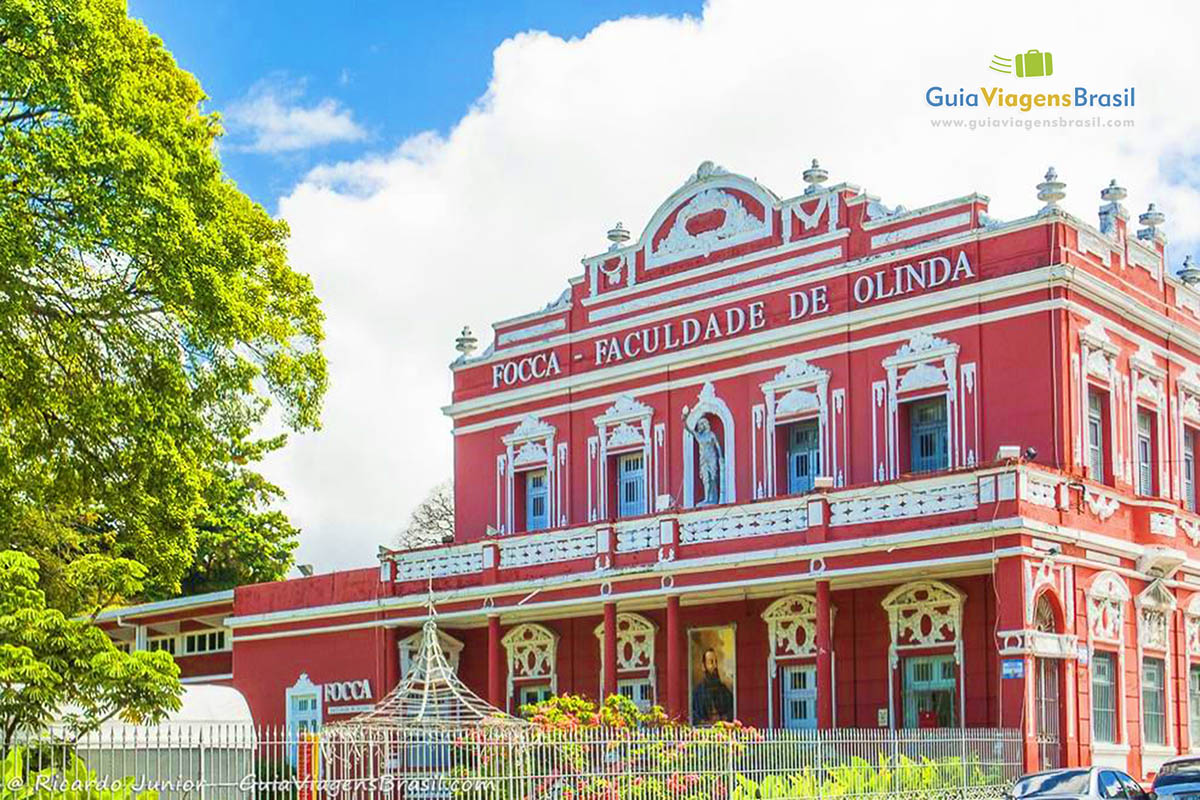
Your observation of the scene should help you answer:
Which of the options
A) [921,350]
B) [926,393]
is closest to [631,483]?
[926,393]

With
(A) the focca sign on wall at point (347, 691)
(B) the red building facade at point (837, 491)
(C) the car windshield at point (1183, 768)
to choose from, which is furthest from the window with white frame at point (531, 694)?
(C) the car windshield at point (1183, 768)

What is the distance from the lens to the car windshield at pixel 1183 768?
2079cm

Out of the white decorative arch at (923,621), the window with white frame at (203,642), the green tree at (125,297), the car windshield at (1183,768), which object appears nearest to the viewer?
the green tree at (125,297)

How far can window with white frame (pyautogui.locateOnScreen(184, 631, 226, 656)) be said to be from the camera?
3734 cm

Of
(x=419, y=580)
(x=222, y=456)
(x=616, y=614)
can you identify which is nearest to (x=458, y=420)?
(x=419, y=580)

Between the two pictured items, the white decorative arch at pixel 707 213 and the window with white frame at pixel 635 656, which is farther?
the window with white frame at pixel 635 656

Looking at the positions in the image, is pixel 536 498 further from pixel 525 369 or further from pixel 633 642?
pixel 633 642

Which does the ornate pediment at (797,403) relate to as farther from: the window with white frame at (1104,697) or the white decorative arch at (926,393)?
the window with white frame at (1104,697)

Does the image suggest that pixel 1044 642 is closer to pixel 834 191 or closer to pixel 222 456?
pixel 834 191

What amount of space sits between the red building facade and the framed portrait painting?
0.16 feet

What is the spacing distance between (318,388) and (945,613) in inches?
396

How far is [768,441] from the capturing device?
28219 millimetres

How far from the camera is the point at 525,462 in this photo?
3225cm

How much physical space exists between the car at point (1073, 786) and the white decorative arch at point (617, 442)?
37.2 feet
